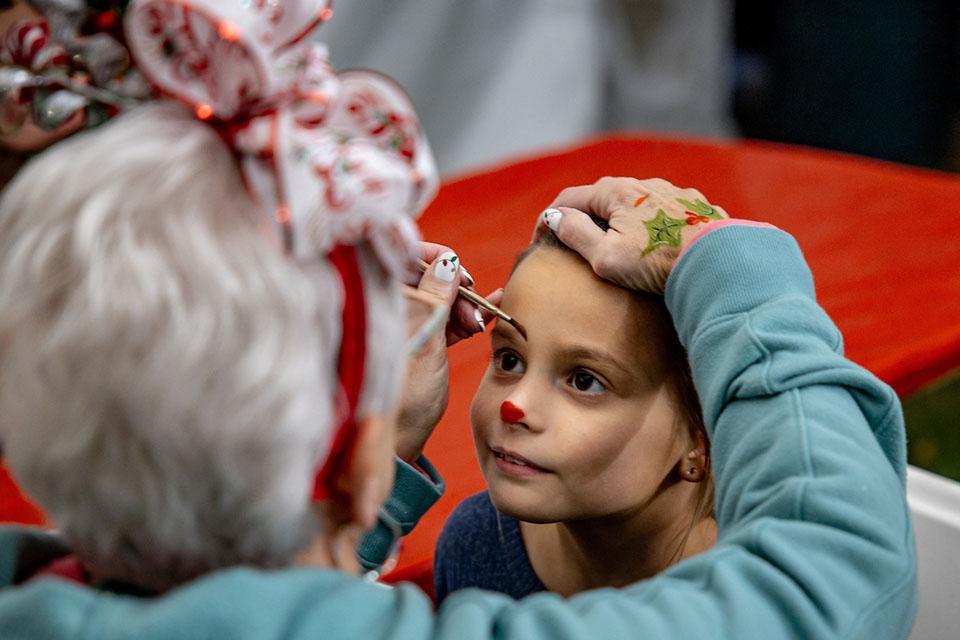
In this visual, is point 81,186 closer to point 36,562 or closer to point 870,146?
point 36,562

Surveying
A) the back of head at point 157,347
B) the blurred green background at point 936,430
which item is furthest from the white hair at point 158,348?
the blurred green background at point 936,430

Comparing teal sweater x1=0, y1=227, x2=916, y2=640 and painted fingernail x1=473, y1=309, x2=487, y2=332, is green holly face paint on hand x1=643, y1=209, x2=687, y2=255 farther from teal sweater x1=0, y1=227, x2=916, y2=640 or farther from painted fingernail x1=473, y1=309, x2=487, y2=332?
painted fingernail x1=473, y1=309, x2=487, y2=332

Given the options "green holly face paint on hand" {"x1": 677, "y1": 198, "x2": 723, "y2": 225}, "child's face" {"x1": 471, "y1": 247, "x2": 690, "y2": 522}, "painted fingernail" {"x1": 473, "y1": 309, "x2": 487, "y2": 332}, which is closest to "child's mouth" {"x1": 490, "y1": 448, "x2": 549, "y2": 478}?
"child's face" {"x1": 471, "y1": 247, "x2": 690, "y2": 522}

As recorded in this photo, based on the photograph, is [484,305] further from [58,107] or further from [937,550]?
[937,550]

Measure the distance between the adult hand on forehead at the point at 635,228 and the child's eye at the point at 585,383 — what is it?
0.08 meters

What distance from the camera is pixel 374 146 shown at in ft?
2.05

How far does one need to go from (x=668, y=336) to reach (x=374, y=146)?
424 millimetres

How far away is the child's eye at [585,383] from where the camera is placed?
38.2 inches

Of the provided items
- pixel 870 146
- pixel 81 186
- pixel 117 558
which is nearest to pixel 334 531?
pixel 117 558

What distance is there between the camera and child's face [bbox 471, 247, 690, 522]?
3.14ft

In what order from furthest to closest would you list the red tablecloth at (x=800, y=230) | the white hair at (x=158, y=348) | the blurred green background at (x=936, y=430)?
1. the blurred green background at (x=936, y=430)
2. the red tablecloth at (x=800, y=230)
3. the white hair at (x=158, y=348)

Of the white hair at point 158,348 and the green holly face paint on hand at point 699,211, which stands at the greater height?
the white hair at point 158,348

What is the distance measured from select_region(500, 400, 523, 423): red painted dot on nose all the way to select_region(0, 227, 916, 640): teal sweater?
15cm

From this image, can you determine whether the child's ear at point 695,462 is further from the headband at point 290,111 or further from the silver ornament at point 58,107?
the silver ornament at point 58,107
